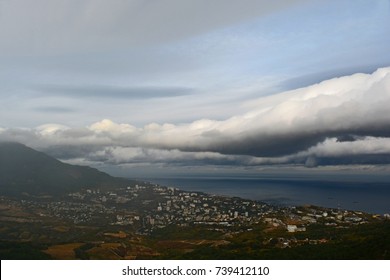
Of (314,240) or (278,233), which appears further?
(278,233)

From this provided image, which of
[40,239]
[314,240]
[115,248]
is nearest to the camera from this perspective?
[314,240]

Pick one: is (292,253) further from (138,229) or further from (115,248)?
(138,229)

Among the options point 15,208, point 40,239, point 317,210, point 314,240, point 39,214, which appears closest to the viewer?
point 314,240

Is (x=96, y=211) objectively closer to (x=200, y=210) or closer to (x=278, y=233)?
(x=200, y=210)

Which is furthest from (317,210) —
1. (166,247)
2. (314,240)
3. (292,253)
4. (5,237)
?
(5,237)

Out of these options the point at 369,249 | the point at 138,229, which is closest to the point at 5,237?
the point at 138,229
